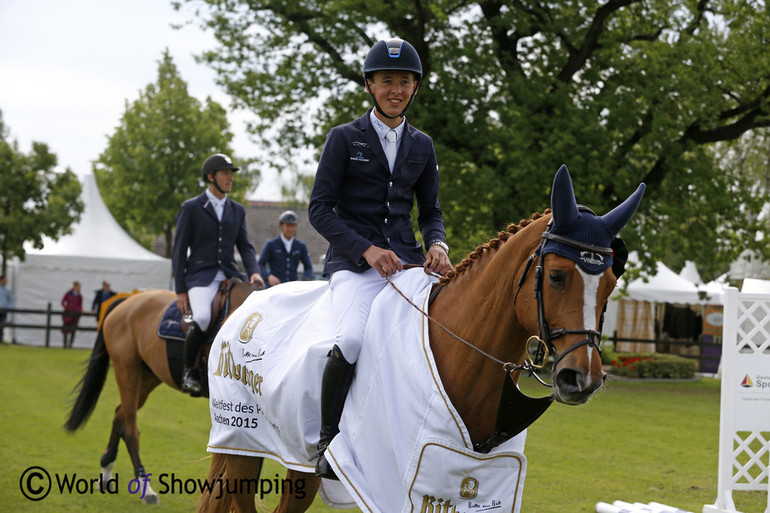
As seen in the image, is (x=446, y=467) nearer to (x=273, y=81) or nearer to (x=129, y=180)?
(x=273, y=81)

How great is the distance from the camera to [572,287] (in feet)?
10.4

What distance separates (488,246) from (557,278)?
608mm

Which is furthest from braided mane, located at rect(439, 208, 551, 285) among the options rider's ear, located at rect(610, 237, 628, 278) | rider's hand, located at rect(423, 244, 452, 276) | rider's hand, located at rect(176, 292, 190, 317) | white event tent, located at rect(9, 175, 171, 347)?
white event tent, located at rect(9, 175, 171, 347)

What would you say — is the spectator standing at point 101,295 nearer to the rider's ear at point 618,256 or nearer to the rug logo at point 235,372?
the rug logo at point 235,372

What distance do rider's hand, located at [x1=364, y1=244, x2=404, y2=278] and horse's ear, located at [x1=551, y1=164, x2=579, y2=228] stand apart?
3.17ft

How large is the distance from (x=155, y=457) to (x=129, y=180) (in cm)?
2693

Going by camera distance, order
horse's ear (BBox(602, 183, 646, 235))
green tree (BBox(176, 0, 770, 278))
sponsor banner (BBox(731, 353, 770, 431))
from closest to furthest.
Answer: horse's ear (BBox(602, 183, 646, 235))
sponsor banner (BBox(731, 353, 770, 431))
green tree (BBox(176, 0, 770, 278))

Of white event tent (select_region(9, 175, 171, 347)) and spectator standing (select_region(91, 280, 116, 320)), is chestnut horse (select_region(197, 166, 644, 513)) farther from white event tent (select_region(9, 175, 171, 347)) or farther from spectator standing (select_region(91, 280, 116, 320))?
white event tent (select_region(9, 175, 171, 347))

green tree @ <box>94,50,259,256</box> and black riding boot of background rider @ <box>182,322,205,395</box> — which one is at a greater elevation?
green tree @ <box>94,50,259,256</box>

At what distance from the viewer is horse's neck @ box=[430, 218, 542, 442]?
11.5ft

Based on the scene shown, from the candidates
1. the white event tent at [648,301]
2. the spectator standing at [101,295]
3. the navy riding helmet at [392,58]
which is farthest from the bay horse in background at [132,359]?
the white event tent at [648,301]

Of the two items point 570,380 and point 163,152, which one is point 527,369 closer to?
point 570,380

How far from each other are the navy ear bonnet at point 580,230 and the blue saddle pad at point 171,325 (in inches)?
209

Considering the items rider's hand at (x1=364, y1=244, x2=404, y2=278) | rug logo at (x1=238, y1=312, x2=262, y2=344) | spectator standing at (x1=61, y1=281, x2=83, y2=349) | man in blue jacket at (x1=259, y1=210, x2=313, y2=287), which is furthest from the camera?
spectator standing at (x1=61, y1=281, x2=83, y2=349)
